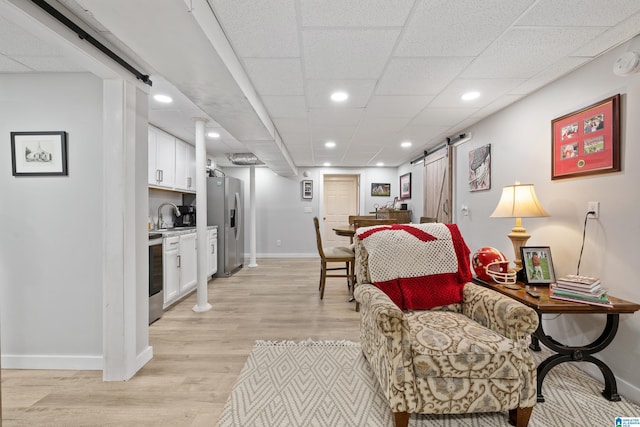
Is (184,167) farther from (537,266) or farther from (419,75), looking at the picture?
(537,266)

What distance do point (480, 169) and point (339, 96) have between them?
6.30 feet

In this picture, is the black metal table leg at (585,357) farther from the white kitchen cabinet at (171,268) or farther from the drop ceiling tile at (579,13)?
the white kitchen cabinet at (171,268)

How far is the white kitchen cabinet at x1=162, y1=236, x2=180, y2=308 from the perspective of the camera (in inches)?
129

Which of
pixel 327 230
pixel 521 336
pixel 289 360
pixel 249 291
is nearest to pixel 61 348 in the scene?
pixel 289 360

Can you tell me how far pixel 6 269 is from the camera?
210 cm

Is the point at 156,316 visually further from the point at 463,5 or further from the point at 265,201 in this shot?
the point at 265,201

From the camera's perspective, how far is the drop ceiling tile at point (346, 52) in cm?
179

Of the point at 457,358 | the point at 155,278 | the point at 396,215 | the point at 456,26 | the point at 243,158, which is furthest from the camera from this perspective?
the point at 243,158

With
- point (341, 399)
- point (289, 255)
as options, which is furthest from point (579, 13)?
point (289, 255)

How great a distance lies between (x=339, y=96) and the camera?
2736 mm

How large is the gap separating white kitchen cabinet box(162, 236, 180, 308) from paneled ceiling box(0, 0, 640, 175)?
5.01 feet

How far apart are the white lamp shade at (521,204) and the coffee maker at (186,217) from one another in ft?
14.0

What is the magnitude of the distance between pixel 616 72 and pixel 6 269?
4.35m

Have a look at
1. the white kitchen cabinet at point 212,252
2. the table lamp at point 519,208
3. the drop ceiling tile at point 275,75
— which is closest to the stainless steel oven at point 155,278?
the white kitchen cabinet at point 212,252
